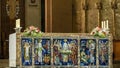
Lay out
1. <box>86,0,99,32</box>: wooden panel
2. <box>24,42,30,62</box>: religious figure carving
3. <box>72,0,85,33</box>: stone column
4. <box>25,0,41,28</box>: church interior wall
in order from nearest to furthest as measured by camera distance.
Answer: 1. <box>24,42,30,62</box>: religious figure carving
2. <box>86,0,99,32</box>: wooden panel
3. <box>72,0,85,33</box>: stone column
4. <box>25,0,41,28</box>: church interior wall

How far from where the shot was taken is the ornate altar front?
28.0ft

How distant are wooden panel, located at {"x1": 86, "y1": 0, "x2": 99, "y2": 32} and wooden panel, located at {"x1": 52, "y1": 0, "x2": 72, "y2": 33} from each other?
0.59 metres

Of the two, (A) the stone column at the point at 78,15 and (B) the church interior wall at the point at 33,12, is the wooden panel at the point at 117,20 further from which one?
(B) the church interior wall at the point at 33,12

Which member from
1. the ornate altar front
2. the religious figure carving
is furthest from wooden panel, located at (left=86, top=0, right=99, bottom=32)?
the religious figure carving

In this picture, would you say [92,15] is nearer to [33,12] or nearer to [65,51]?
[33,12]

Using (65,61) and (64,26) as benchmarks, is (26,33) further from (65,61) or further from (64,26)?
(64,26)

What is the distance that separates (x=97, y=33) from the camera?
878cm

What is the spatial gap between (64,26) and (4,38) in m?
2.46

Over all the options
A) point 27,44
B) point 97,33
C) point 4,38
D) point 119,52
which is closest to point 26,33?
point 27,44

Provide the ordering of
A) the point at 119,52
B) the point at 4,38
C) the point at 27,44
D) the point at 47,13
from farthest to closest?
the point at 4,38 < the point at 47,13 < the point at 119,52 < the point at 27,44

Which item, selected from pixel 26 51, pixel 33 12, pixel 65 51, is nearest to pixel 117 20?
pixel 33 12

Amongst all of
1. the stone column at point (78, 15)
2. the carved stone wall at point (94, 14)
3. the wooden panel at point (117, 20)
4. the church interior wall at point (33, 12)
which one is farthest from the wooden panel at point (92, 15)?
the church interior wall at point (33, 12)

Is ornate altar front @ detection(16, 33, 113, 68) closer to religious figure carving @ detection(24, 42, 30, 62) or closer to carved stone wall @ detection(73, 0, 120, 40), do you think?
religious figure carving @ detection(24, 42, 30, 62)

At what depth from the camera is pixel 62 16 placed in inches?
493
